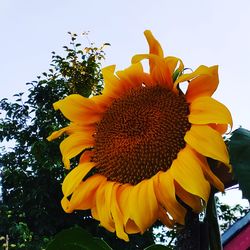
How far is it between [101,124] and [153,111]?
0.06 meters

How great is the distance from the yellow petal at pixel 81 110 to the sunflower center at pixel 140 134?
11mm

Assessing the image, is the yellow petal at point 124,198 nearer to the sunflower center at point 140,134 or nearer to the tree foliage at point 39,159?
the sunflower center at point 140,134

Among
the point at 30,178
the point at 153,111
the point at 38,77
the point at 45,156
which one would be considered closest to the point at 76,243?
the point at 153,111

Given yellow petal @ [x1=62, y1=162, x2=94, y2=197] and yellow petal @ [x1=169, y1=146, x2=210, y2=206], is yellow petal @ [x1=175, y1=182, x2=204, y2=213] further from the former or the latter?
yellow petal @ [x1=62, y1=162, x2=94, y2=197]

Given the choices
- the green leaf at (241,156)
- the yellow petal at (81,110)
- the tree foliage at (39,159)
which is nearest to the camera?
the green leaf at (241,156)

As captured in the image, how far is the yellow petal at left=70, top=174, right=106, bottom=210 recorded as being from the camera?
1.69 feet

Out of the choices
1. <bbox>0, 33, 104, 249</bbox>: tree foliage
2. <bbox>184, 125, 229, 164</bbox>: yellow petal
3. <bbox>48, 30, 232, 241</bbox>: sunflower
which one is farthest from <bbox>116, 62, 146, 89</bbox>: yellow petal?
<bbox>0, 33, 104, 249</bbox>: tree foliage

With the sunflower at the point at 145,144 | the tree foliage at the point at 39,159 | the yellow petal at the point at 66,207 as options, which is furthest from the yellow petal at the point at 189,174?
the tree foliage at the point at 39,159

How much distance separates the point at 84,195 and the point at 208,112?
0.14 meters

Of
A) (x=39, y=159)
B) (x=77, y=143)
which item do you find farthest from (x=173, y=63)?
(x=39, y=159)

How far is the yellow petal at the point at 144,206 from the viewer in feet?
1.48

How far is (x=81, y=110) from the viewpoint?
594 millimetres

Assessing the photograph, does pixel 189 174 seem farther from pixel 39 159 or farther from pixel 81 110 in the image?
pixel 39 159

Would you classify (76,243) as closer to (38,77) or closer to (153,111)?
(153,111)
